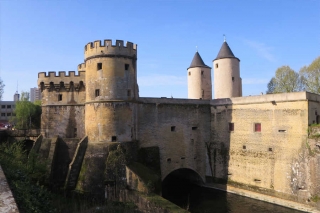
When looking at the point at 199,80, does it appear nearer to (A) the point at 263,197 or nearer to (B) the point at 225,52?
(B) the point at 225,52

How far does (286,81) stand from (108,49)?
88.3ft

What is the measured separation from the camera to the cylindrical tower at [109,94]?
21.5m

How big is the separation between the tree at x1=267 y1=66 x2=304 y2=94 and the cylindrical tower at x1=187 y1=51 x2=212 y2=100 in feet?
39.3

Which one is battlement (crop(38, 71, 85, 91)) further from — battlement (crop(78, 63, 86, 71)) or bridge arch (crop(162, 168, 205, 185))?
bridge arch (crop(162, 168, 205, 185))

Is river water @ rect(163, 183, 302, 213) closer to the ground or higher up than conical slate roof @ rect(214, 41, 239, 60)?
closer to the ground

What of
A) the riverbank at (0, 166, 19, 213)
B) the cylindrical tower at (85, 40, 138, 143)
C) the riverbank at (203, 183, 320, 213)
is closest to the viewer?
the riverbank at (0, 166, 19, 213)

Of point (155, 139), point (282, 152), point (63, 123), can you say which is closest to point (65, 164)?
point (63, 123)

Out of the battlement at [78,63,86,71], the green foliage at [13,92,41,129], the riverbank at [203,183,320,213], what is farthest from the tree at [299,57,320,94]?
the green foliage at [13,92,41,129]

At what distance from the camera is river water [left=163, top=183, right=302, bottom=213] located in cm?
2111

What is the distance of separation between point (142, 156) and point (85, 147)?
16.1 feet

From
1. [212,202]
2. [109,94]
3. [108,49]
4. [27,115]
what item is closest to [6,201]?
[109,94]

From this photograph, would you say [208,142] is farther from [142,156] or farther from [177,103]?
[142,156]

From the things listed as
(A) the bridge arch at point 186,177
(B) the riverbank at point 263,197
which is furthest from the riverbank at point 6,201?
(A) the bridge arch at point 186,177

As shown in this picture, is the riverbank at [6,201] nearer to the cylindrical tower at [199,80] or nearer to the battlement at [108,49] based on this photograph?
the battlement at [108,49]
